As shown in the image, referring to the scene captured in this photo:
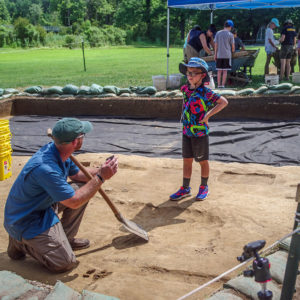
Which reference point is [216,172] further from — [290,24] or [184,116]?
[290,24]

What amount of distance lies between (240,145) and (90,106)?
13.9ft

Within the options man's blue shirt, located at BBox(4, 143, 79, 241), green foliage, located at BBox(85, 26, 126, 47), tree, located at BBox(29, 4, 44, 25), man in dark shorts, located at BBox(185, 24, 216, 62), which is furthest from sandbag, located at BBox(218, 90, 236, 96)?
tree, located at BBox(29, 4, 44, 25)

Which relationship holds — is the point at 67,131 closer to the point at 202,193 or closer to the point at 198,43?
the point at 202,193

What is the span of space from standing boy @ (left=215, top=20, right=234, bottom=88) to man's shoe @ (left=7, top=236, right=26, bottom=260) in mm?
7759

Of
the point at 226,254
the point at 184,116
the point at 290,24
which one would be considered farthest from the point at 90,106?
the point at 226,254

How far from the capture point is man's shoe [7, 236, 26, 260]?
128 inches

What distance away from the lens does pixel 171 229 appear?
389 centimetres

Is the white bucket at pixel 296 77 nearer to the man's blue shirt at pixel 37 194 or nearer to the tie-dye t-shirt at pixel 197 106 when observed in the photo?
the tie-dye t-shirt at pixel 197 106

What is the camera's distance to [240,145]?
6727 millimetres

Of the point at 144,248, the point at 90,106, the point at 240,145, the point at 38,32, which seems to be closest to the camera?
the point at 144,248

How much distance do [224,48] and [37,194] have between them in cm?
794

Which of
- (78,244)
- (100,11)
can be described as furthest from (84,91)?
(100,11)

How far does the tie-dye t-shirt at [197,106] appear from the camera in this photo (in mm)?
4219

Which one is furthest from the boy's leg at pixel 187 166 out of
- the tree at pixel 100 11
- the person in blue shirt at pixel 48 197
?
the tree at pixel 100 11
